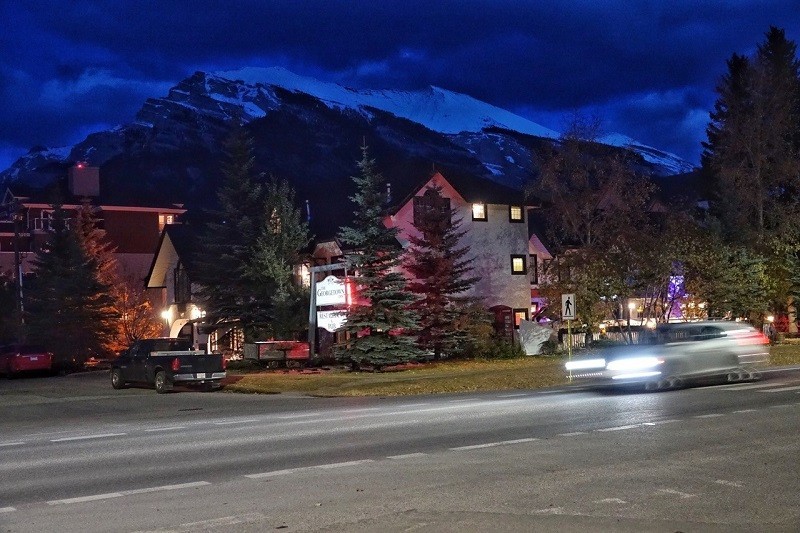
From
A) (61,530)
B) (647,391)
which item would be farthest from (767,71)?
(61,530)

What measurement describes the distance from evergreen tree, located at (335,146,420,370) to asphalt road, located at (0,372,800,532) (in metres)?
15.7

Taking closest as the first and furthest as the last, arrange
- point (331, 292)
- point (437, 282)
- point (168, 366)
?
point (168, 366) < point (331, 292) < point (437, 282)

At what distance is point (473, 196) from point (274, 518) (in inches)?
1701

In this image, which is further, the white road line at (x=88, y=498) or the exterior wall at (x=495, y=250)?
the exterior wall at (x=495, y=250)

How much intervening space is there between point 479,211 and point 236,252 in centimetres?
1399

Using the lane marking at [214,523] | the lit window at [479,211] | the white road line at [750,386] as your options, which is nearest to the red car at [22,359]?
the lit window at [479,211]

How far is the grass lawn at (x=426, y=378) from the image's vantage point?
2820 cm

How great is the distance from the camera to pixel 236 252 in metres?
46.7

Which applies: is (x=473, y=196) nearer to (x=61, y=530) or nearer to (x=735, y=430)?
(x=735, y=430)

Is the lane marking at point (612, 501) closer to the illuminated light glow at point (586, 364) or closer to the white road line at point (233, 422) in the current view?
the white road line at point (233, 422)

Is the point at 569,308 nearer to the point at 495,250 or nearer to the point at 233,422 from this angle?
the point at 233,422

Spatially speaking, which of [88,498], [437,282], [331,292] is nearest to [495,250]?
[437,282]

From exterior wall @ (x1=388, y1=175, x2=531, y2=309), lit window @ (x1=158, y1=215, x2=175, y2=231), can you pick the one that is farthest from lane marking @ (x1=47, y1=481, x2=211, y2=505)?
lit window @ (x1=158, y1=215, x2=175, y2=231)

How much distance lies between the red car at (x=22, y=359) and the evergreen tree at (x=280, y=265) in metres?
10.4
